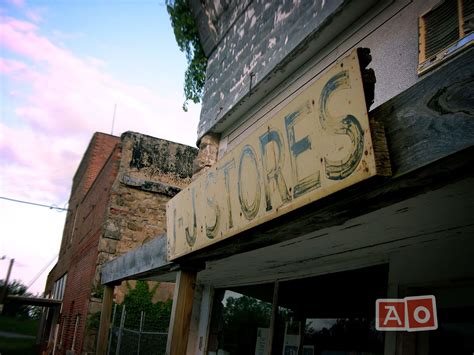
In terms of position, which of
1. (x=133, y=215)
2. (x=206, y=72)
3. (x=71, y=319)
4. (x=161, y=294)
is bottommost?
(x=71, y=319)

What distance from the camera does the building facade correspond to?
230cm

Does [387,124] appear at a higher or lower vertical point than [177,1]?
lower

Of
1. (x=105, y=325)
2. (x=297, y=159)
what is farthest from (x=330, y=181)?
(x=105, y=325)

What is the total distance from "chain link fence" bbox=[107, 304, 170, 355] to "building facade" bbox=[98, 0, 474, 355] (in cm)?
337

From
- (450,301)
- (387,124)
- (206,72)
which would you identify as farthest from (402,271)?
(206,72)

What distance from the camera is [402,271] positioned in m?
4.29

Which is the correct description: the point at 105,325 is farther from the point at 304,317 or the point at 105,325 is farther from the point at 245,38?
the point at 245,38

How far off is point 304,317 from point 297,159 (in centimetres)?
362

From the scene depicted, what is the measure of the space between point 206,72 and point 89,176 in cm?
A: 1524

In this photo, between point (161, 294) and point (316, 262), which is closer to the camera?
point (316, 262)

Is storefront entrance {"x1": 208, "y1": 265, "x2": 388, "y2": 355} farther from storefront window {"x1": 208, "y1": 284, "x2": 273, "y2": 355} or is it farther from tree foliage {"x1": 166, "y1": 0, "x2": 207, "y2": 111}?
tree foliage {"x1": 166, "y1": 0, "x2": 207, "y2": 111}

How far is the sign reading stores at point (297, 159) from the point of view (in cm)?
243

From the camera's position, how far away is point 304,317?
19.7 ft

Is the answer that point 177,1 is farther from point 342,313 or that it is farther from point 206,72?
point 342,313
